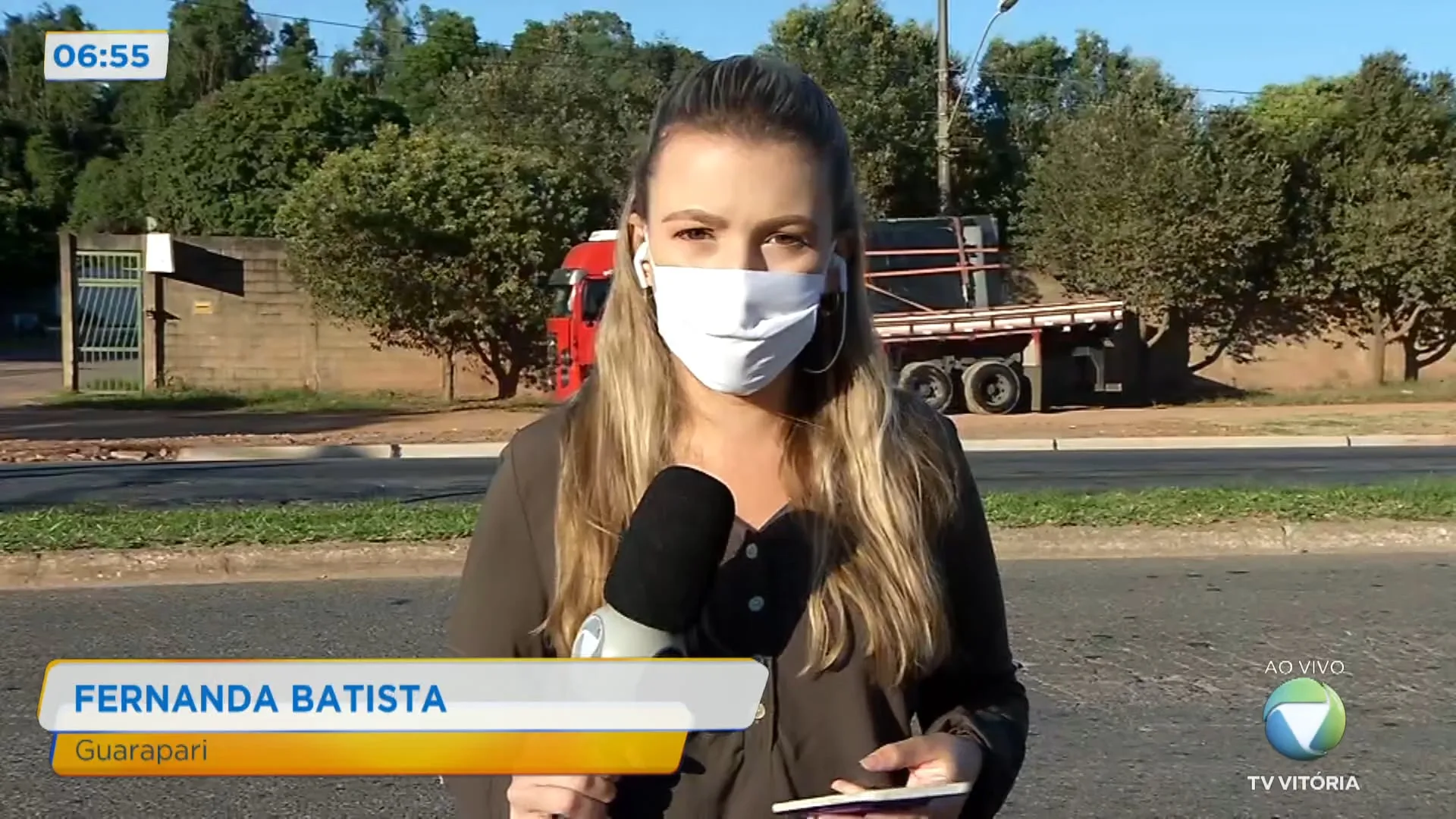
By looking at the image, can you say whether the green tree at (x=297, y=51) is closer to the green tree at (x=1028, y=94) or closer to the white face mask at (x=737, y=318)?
the green tree at (x=1028, y=94)

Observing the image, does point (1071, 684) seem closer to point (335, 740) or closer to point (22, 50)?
point (335, 740)

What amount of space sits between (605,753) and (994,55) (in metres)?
36.7

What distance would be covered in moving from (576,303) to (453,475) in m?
6.58

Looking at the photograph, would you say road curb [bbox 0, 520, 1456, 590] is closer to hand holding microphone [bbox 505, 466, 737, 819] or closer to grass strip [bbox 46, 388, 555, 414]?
hand holding microphone [bbox 505, 466, 737, 819]

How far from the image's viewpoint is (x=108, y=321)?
1008 inches

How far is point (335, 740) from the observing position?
172cm

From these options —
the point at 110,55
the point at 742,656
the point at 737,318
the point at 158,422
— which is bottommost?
the point at 158,422

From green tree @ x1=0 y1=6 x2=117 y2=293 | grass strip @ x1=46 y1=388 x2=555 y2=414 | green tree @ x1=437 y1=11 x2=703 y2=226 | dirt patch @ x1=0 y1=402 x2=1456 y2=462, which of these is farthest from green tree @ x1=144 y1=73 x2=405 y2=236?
dirt patch @ x1=0 y1=402 x2=1456 y2=462

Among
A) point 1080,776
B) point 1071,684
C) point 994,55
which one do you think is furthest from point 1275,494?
point 994,55

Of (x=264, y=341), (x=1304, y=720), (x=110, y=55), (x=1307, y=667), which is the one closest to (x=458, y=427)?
(x=264, y=341)

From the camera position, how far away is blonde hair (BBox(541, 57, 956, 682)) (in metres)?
1.71

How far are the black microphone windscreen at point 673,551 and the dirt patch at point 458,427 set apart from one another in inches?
650

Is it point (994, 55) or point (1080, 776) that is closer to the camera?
point (1080, 776)

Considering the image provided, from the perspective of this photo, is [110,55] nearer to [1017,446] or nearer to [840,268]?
[840,268]
